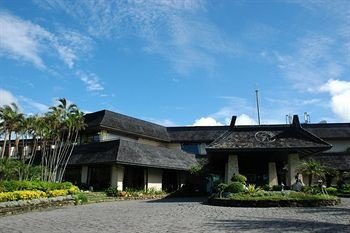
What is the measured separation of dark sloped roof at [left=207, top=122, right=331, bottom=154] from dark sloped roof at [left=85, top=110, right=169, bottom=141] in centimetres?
1417

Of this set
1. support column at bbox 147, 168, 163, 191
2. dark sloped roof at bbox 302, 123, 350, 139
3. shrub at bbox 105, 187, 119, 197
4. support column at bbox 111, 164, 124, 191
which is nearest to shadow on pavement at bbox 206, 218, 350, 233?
shrub at bbox 105, 187, 119, 197

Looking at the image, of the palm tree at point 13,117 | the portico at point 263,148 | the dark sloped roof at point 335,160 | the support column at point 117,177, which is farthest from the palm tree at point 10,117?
the dark sloped roof at point 335,160

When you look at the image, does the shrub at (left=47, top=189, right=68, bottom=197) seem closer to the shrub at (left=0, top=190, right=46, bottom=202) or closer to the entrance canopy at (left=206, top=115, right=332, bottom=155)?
the shrub at (left=0, top=190, right=46, bottom=202)

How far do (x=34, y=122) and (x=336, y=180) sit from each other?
28.8 meters

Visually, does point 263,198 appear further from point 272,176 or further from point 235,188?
point 272,176

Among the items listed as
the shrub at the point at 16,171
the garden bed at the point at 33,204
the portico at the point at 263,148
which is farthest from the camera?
the shrub at the point at 16,171

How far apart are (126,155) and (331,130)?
87.8 ft

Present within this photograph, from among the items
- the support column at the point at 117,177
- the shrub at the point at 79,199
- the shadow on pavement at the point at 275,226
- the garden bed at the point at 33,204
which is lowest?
the shadow on pavement at the point at 275,226

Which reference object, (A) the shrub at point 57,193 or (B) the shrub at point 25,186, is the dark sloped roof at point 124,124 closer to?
(A) the shrub at point 57,193

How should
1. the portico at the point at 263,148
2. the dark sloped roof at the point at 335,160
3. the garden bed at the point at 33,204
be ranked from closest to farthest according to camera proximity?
the garden bed at the point at 33,204 → the portico at the point at 263,148 → the dark sloped roof at the point at 335,160

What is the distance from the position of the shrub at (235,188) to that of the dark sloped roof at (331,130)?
2627 cm

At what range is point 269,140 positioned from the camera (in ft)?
87.1

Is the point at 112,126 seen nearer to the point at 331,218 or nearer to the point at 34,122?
the point at 34,122

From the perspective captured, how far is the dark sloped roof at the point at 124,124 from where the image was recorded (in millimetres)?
38312
